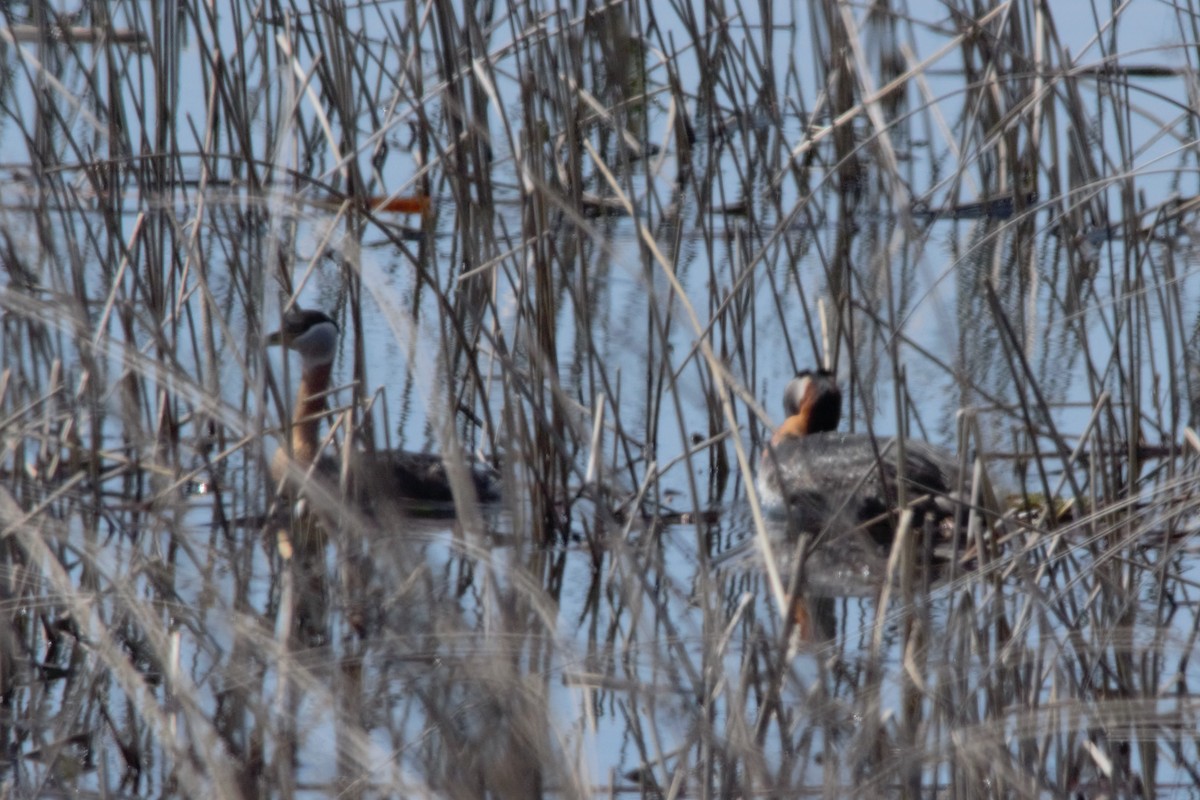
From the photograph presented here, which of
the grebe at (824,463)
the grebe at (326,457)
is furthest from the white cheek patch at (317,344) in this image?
the grebe at (824,463)

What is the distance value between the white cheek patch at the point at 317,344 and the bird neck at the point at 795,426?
1.54 meters

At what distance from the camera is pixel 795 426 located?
20.2 feet

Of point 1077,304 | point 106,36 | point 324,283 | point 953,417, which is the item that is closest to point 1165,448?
point 953,417

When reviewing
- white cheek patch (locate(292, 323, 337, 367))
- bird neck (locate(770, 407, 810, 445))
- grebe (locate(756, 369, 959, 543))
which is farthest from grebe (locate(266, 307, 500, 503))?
bird neck (locate(770, 407, 810, 445))

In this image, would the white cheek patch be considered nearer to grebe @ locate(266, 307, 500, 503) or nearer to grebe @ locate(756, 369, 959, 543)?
grebe @ locate(266, 307, 500, 503)

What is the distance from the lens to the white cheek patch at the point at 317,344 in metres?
6.03

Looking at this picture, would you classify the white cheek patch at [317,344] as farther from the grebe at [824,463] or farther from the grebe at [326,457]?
the grebe at [824,463]

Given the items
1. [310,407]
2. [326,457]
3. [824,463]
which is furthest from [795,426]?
[310,407]

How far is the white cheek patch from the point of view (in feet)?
19.8

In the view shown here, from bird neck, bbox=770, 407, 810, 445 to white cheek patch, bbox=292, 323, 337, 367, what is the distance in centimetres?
154

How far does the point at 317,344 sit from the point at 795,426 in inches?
63.9

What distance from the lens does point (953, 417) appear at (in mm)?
5953

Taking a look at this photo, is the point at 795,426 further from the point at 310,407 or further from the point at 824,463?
the point at 310,407

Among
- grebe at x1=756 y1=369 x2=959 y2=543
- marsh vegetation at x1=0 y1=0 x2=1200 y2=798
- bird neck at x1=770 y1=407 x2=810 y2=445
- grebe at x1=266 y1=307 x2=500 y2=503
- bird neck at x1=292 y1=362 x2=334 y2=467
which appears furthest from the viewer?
bird neck at x1=770 y1=407 x2=810 y2=445
